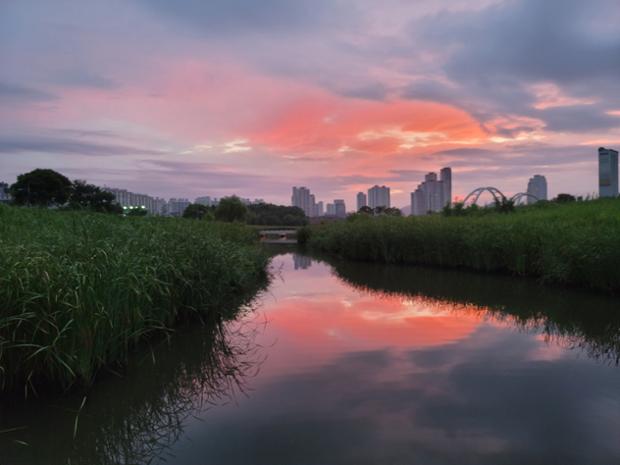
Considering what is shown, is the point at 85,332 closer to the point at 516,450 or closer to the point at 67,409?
the point at 67,409

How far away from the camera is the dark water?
11.5 ft

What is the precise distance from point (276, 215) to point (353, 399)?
61.1 meters

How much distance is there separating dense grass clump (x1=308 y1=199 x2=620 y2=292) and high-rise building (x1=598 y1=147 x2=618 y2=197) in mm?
8721

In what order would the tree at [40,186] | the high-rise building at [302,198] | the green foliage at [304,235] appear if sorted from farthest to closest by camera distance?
the high-rise building at [302,198], the tree at [40,186], the green foliage at [304,235]

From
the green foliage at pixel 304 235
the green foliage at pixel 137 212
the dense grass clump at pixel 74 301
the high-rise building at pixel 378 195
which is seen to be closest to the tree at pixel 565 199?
the green foliage at pixel 304 235

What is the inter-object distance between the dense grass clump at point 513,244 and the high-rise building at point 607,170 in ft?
28.6

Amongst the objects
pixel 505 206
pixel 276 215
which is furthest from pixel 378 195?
pixel 505 206

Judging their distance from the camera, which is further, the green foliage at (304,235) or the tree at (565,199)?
the green foliage at (304,235)

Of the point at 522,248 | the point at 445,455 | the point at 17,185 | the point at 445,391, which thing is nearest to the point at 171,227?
the point at 445,391

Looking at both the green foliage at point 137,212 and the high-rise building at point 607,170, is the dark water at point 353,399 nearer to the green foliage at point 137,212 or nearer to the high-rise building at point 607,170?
the green foliage at point 137,212

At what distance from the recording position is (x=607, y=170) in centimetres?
2361

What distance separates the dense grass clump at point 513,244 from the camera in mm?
9711

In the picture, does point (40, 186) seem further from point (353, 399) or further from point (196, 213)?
point (353, 399)

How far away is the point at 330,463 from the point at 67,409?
2.43 meters
